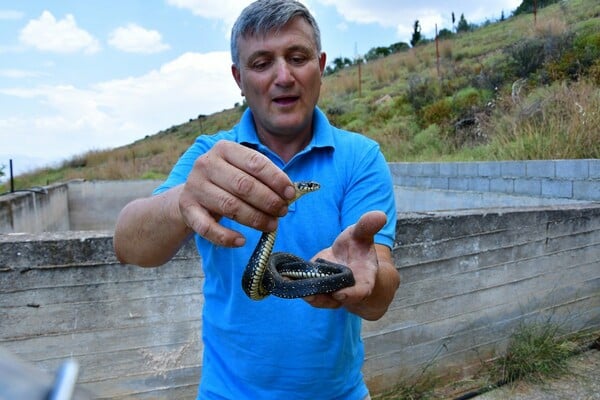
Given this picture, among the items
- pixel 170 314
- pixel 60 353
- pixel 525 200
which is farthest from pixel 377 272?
pixel 525 200

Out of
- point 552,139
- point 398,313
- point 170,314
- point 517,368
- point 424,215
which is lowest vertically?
point 517,368

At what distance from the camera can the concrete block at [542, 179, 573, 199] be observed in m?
5.38

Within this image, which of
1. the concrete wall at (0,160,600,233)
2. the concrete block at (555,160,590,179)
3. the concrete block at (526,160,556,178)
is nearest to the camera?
the concrete block at (555,160,590,179)

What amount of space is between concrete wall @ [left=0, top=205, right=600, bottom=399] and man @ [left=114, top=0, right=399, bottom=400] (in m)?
1.05

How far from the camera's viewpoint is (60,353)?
274 cm

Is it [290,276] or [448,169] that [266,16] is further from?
[448,169]

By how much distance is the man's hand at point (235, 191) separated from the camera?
130 centimetres

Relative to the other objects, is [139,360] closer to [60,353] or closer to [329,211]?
[60,353]

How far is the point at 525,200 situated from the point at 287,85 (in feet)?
16.0

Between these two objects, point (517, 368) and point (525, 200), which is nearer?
point (517, 368)

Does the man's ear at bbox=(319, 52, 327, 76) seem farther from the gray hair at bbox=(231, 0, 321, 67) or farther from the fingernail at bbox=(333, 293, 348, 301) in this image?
the fingernail at bbox=(333, 293, 348, 301)

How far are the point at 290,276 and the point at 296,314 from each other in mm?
209

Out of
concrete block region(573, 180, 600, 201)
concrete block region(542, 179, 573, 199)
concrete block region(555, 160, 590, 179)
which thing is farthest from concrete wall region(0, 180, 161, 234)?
concrete block region(573, 180, 600, 201)

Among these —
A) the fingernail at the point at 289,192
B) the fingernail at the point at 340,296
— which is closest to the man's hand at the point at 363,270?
the fingernail at the point at 340,296
